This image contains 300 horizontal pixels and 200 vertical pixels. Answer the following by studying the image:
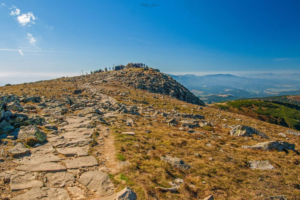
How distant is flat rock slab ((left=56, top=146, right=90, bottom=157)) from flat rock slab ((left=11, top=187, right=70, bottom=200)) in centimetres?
365

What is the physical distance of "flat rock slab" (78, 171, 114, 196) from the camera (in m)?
7.00

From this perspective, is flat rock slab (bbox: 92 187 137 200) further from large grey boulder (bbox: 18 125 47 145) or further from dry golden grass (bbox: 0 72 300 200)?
large grey boulder (bbox: 18 125 47 145)

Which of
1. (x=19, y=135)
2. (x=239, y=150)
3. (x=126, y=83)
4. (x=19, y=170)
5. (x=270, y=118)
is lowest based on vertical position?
(x=270, y=118)

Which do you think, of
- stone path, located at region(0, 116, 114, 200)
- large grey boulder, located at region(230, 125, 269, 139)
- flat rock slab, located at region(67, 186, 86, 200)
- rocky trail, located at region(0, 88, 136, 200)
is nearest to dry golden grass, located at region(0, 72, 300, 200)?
rocky trail, located at region(0, 88, 136, 200)

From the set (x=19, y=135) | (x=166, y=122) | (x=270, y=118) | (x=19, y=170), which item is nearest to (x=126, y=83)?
(x=166, y=122)

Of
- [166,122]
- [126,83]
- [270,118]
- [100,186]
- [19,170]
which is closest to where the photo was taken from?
[100,186]

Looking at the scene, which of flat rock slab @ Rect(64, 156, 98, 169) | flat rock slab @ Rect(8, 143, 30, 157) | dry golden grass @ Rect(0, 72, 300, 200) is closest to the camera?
dry golden grass @ Rect(0, 72, 300, 200)

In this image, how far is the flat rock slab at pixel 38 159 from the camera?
8962mm

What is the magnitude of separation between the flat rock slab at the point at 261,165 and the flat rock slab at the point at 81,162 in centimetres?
1117

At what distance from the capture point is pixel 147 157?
35.8 ft

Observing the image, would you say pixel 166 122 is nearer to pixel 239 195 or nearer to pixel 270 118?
pixel 239 195

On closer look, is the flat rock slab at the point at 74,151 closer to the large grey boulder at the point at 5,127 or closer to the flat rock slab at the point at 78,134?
the flat rock slab at the point at 78,134

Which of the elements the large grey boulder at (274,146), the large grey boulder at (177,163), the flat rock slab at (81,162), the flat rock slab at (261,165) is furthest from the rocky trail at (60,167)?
the large grey boulder at (274,146)

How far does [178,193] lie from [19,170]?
8541mm
